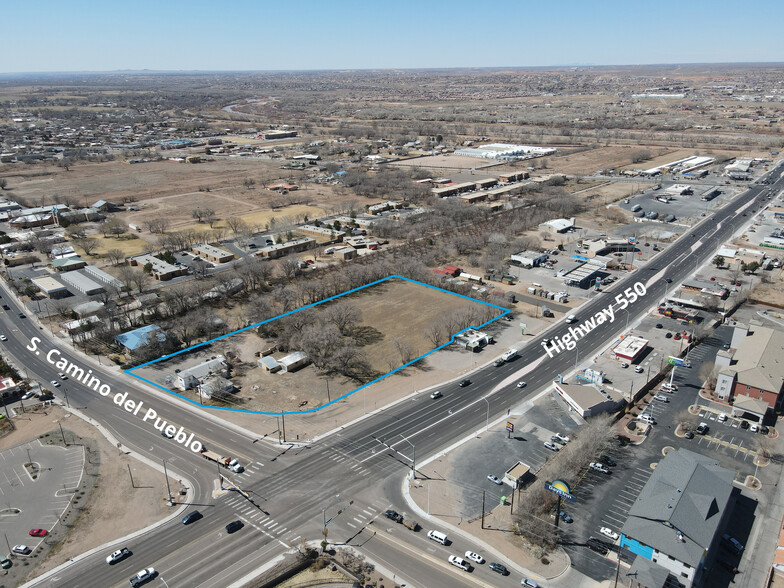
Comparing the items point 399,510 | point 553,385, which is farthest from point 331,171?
point 399,510

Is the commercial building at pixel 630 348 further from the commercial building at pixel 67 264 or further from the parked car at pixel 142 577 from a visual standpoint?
the commercial building at pixel 67 264

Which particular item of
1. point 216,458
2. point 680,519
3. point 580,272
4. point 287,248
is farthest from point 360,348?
point 580,272

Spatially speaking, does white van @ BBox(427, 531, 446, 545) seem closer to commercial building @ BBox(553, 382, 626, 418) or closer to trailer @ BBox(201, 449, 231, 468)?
trailer @ BBox(201, 449, 231, 468)

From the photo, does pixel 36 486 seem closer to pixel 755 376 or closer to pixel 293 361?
pixel 293 361

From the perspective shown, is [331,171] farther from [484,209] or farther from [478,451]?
[478,451]

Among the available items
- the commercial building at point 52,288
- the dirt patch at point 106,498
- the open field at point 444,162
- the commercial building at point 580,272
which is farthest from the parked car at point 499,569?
the open field at point 444,162
